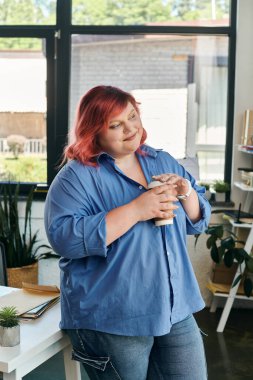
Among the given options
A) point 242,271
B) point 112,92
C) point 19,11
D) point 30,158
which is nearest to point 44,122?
point 30,158

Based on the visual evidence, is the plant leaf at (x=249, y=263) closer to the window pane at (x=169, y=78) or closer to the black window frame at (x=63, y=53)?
the black window frame at (x=63, y=53)

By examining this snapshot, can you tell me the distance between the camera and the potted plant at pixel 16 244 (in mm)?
4637

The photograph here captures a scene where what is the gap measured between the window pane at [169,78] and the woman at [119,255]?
3112mm

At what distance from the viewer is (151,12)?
4.88m

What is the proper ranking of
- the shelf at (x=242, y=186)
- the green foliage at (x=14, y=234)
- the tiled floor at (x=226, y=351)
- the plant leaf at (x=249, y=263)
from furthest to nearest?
the green foliage at (x=14, y=234) → the shelf at (x=242, y=186) → the plant leaf at (x=249, y=263) → the tiled floor at (x=226, y=351)

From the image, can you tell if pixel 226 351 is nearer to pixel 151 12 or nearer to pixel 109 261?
pixel 109 261

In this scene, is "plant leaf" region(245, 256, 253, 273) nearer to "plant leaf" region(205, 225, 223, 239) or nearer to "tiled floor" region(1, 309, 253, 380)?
"plant leaf" region(205, 225, 223, 239)

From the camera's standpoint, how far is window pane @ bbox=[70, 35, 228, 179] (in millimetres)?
4941

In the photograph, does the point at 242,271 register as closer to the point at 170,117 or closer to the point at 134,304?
the point at 170,117

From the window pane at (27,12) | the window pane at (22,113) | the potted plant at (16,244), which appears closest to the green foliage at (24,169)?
the window pane at (22,113)

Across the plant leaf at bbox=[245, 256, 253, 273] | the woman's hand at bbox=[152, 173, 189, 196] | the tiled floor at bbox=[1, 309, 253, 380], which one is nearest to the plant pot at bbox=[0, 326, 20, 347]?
the woman's hand at bbox=[152, 173, 189, 196]

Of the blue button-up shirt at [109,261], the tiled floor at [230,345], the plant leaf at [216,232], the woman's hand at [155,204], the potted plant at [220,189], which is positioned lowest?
the tiled floor at [230,345]

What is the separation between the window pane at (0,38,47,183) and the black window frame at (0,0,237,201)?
8 centimetres

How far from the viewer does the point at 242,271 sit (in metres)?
4.35
